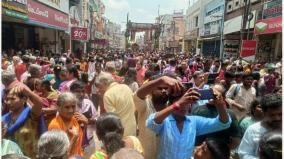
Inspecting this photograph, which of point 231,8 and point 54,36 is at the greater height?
point 231,8

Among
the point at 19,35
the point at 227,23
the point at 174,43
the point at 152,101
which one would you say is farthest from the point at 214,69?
the point at 174,43

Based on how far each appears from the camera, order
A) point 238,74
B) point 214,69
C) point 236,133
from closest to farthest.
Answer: point 236,133
point 238,74
point 214,69

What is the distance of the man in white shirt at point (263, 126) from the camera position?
127 inches

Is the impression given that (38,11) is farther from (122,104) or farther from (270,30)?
(122,104)

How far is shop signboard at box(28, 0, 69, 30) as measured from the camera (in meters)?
19.3

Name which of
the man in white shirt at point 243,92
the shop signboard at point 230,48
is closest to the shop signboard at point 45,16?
the shop signboard at point 230,48

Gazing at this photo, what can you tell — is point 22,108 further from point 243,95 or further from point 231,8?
point 231,8

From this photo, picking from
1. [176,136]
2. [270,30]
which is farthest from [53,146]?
[270,30]

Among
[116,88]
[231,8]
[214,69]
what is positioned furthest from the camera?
[231,8]

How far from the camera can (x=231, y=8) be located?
3191 centimetres

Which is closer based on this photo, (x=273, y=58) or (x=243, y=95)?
(x=243, y=95)

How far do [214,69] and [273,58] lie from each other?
835 cm

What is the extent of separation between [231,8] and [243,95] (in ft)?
87.5

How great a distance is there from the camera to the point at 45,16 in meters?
21.8
